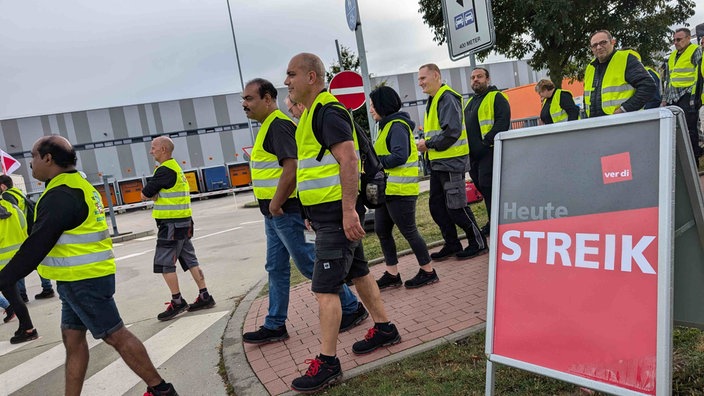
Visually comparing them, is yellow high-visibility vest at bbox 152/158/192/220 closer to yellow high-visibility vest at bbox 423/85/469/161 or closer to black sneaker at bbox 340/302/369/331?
black sneaker at bbox 340/302/369/331

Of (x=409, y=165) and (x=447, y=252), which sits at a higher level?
(x=409, y=165)

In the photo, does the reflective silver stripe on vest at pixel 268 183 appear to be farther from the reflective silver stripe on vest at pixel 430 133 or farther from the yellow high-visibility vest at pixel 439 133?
the reflective silver stripe on vest at pixel 430 133

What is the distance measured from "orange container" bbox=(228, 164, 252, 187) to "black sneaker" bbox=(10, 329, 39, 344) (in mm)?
35422

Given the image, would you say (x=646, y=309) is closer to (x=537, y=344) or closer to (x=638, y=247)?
(x=638, y=247)

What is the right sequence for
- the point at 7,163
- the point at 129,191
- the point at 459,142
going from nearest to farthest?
1. the point at 459,142
2. the point at 7,163
3. the point at 129,191

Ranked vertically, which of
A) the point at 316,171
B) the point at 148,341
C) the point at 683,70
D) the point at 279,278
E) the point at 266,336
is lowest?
the point at 148,341

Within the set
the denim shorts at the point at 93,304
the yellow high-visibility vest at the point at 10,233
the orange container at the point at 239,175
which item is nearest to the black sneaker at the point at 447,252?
the denim shorts at the point at 93,304

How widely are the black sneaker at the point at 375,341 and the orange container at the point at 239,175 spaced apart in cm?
3799

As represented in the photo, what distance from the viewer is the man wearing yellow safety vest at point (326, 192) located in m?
2.88

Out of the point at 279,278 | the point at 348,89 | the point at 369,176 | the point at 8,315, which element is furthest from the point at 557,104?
the point at 8,315

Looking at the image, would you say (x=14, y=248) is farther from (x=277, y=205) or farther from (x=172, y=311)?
(x=277, y=205)

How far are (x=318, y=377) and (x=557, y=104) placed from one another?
6.28 meters

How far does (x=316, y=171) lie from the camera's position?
3.02 metres

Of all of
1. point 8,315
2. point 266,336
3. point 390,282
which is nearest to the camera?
point 266,336
